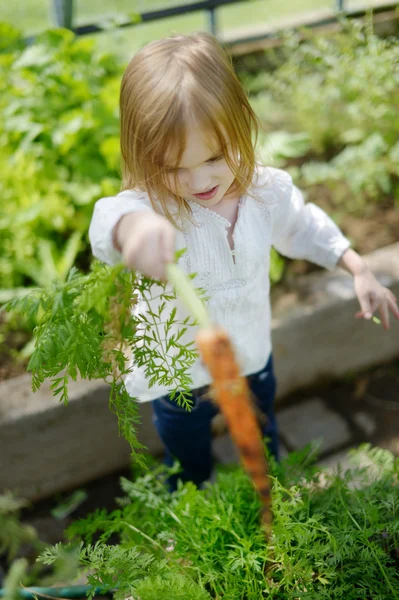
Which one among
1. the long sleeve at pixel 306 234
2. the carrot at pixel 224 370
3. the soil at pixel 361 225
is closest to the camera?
Answer: the carrot at pixel 224 370

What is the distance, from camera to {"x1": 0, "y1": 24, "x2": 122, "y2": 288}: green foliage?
2.39 meters

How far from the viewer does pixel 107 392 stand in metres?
2.08

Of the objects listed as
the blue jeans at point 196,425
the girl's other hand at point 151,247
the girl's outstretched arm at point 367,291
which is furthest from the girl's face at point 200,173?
the blue jeans at point 196,425

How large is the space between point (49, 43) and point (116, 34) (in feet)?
1.24

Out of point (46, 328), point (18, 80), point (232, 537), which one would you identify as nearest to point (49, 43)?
point (18, 80)

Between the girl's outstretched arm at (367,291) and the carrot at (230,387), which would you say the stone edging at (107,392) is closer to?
the girl's outstretched arm at (367,291)

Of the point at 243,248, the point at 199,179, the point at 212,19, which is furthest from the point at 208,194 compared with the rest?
the point at 212,19

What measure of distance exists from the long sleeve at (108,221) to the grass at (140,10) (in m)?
2.04

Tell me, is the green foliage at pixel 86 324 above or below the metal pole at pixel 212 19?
below

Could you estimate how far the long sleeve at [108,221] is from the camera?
1122 millimetres

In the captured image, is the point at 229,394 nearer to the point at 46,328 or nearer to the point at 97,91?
the point at 46,328

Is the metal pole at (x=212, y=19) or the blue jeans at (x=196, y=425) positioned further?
the metal pole at (x=212, y=19)

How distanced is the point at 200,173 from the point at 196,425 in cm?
87

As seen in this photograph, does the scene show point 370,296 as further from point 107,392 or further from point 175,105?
point 107,392
